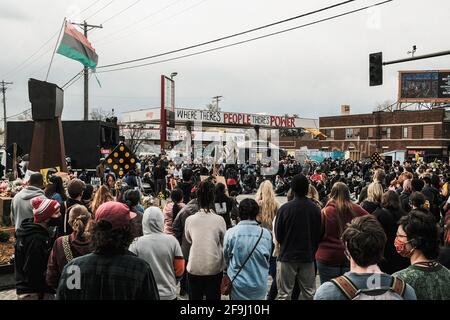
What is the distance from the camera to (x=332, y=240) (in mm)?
5258

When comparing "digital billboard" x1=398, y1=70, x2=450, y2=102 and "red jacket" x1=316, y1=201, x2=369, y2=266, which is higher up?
"digital billboard" x1=398, y1=70, x2=450, y2=102

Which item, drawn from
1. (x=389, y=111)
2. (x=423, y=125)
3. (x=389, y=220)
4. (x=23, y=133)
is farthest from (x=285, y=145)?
(x=389, y=220)

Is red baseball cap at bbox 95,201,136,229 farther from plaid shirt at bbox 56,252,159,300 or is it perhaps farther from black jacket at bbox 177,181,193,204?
black jacket at bbox 177,181,193,204

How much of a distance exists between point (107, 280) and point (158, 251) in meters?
1.53

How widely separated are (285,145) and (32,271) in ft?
250

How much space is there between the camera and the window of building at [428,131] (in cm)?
5021

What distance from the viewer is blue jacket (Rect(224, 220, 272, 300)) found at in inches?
183

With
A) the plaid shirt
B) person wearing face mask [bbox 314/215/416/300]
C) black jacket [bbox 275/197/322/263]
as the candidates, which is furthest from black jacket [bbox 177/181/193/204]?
person wearing face mask [bbox 314/215/416/300]

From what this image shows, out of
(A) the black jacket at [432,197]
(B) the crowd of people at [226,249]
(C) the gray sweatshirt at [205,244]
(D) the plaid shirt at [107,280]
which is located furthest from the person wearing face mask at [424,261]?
(A) the black jacket at [432,197]

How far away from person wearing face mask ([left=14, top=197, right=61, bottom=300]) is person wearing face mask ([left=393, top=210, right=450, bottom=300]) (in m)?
3.30

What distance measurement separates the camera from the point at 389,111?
5744cm

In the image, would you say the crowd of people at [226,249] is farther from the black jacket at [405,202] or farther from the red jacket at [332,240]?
the black jacket at [405,202]
